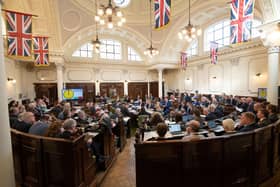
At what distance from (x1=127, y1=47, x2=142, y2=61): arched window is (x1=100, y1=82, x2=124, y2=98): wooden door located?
3.14 meters

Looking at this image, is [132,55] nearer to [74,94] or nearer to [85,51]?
[85,51]

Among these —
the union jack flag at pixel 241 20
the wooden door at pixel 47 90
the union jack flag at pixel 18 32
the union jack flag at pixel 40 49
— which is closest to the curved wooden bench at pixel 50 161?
the union jack flag at pixel 18 32

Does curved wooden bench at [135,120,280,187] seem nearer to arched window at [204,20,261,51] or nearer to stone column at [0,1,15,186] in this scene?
stone column at [0,1,15,186]

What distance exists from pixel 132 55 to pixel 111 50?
2.32 metres

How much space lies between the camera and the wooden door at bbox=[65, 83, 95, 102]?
1314cm

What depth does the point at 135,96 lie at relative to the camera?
16.0 m

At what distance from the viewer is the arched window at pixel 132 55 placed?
15.5 meters

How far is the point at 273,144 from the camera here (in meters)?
2.92

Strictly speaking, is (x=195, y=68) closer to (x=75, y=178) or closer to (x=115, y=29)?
(x=115, y=29)

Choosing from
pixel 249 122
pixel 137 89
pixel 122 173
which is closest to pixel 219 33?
pixel 137 89

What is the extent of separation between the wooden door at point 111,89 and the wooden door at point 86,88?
2.85 feet

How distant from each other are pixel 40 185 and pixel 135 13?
1249 cm

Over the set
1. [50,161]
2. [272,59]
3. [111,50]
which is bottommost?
[50,161]

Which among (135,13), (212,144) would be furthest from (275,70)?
(135,13)
